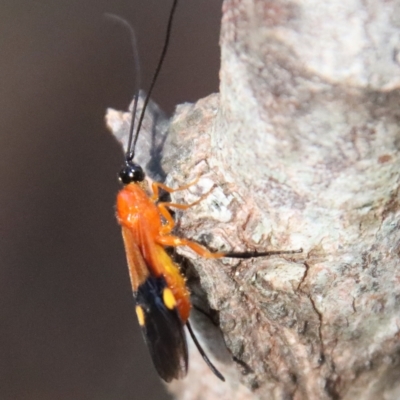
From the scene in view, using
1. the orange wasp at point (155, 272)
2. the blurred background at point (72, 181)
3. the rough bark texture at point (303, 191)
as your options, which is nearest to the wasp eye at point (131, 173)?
the orange wasp at point (155, 272)

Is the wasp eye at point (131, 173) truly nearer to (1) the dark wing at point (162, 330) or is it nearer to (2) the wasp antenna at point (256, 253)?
(1) the dark wing at point (162, 330)

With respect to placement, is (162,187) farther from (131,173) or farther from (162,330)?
(162,330)

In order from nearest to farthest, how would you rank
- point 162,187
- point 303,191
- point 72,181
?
point 303,191, point 162,187, point 72,181

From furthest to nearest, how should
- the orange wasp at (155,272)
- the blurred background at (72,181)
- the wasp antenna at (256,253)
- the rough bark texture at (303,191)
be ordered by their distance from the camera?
the blurred background at (72,181)
the orange wasp at (155,272)
the wasp antenna at (256,253)
the rough bark texture at (303,191)

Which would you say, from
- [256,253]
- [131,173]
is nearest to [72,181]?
[131,173]

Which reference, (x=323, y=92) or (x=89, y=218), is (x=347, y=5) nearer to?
(x=323, y=92)
